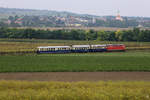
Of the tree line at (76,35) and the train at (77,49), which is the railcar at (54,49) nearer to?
the train at (77,49)

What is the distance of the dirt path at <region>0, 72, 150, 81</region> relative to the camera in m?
21.0

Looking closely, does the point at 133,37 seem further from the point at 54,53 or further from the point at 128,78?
the point at 128,78

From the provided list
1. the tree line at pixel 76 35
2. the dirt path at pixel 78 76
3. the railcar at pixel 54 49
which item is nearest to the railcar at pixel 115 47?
the railcar at pixel 54 49

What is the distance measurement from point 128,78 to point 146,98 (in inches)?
422

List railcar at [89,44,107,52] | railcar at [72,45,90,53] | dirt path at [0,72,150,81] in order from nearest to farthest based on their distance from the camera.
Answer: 1. dirt path at [0,72,150,81]
2. railcar at [72,45,90,53]
3. railcar at [89,44,107,52]

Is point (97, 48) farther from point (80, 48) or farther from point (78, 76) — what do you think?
point (78, 76)

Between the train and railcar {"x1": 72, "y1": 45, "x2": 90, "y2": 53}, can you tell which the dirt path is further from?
railcar {"x1": 72, "y1": 45, "x2": 90, "y2": 53}

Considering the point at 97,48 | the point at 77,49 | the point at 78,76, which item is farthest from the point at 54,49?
the point at 78,76

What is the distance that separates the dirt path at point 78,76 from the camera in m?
21.0

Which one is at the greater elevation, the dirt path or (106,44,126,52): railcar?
the dirt path

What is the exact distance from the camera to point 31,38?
75.8 meters

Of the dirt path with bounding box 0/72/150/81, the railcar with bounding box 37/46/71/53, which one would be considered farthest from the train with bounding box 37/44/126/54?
the dirt path with bounding box 0/72/150/81

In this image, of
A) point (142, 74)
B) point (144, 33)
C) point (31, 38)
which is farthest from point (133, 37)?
point (142, 74)

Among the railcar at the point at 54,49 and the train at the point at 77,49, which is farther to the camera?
the train at the point at 77,49
